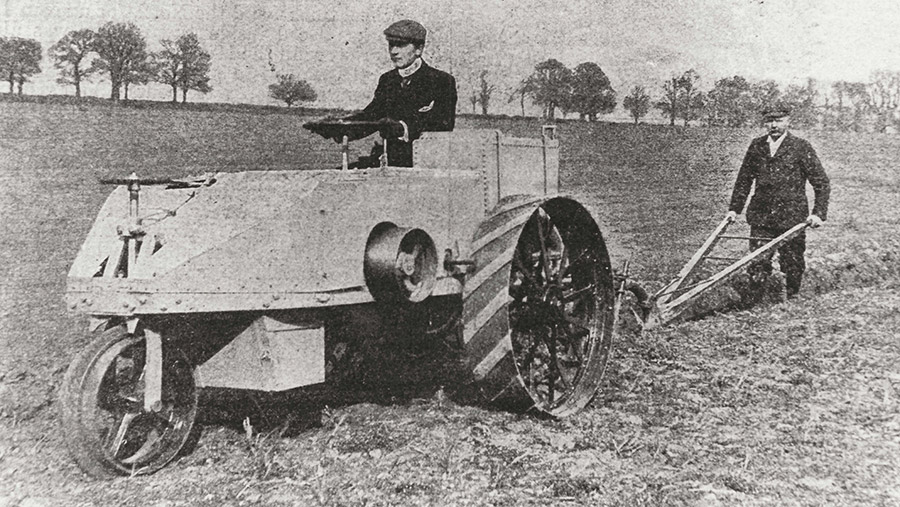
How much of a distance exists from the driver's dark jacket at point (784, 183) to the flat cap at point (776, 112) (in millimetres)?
204

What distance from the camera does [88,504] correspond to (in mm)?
3693

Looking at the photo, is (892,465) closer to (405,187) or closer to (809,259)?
(405,187)

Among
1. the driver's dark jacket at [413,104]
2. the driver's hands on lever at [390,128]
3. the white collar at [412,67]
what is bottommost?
the driver's hands on lever at [390,128]

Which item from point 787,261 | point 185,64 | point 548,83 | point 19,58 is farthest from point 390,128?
point 787,261

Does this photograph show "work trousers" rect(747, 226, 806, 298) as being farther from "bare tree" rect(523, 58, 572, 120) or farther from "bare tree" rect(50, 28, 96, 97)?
"bare tree" rect(50, 28, 96, 97)

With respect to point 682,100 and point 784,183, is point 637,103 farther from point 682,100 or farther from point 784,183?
point 784,183

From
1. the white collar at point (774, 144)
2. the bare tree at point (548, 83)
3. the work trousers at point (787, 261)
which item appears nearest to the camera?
the bare tree at point (548, 83)

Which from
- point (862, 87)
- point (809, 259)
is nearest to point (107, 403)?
point (809, 259)

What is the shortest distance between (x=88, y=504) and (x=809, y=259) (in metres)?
8.99

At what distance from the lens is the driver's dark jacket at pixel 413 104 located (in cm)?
512

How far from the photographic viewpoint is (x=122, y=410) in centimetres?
404

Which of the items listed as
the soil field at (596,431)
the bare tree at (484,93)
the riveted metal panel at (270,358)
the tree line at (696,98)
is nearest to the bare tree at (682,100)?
the tree line at (696,98)

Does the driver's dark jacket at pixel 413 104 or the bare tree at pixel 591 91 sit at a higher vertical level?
the bare tree at pixel 591 91

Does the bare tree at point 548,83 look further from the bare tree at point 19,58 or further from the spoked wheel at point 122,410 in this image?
Result: the spoked wheel at point 122,410
